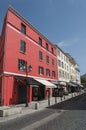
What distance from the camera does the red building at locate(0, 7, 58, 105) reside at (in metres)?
24.0

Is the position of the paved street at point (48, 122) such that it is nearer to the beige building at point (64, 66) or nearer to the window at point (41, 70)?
the window at point (41, 70)

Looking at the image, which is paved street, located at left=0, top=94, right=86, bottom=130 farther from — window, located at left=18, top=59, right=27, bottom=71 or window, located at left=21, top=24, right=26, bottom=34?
window, located at left=21, top=24, right=26, bottom=34

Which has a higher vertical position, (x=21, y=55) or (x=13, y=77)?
(x=21, y=55)

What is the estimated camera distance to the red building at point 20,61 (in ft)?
78.7

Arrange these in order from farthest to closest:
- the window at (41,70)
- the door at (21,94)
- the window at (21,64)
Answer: the window at (41,70) < the window at (21,64) < the door at (21,94)

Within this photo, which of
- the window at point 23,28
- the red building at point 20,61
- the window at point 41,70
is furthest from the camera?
the window at point 41,70

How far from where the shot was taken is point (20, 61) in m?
27.6

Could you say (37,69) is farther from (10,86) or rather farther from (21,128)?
(21,128)

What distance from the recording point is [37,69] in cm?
3362

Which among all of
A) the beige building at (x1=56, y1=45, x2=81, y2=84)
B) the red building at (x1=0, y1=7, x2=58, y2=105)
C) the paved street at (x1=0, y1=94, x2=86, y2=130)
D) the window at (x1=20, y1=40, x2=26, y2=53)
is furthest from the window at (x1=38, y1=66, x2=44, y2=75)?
the paved street at (x1=0, y1=94, x2=86, y2=130)

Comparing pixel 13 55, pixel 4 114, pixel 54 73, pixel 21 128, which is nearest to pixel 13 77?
pixel 13 55

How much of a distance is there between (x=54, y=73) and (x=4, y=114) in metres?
30.9

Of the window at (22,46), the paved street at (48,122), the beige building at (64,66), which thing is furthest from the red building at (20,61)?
the beige building at (64,66)

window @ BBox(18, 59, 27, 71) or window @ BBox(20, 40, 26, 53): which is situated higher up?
window @ BBox(20, 40, 26, 53)
